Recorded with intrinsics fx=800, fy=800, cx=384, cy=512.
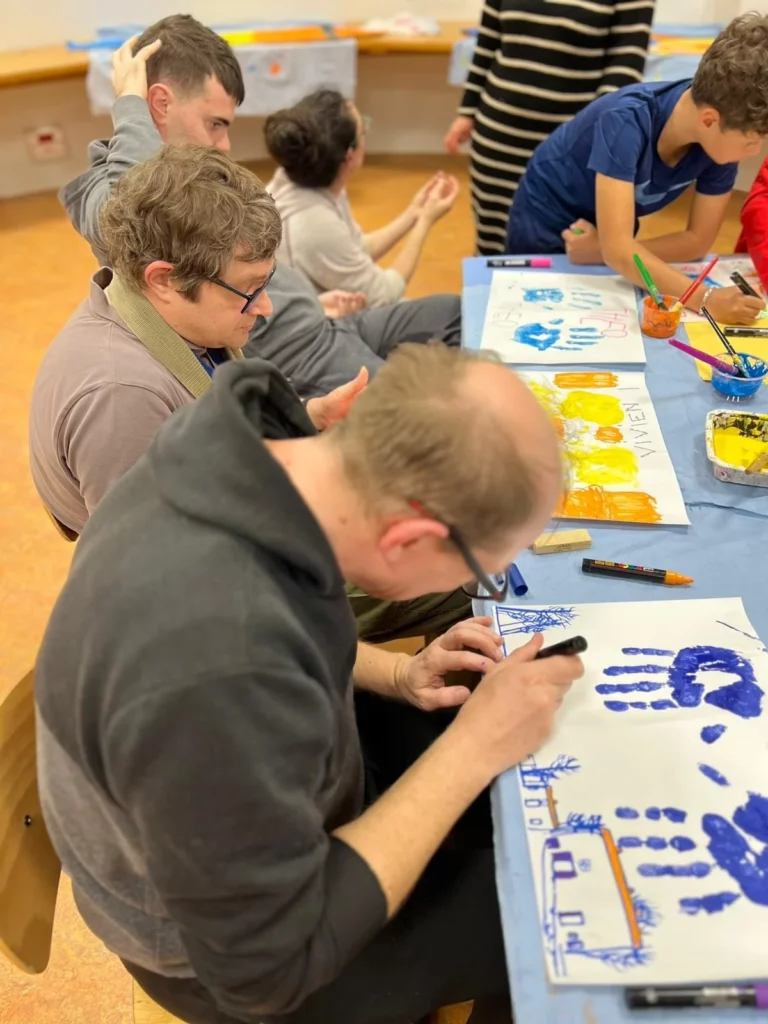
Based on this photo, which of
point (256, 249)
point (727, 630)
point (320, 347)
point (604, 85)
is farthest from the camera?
point (604, 85)

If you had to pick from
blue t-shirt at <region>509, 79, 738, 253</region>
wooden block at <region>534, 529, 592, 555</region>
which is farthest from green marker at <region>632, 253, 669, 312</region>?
wooden block at <region>534, 529, 592, 555</region>

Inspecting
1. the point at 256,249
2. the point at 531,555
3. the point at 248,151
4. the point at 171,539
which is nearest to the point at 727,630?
the point at 531,555

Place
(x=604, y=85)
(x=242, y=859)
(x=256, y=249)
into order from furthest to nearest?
(x=604, y=85) < (x=256, y=249) < (x=242, y=859)

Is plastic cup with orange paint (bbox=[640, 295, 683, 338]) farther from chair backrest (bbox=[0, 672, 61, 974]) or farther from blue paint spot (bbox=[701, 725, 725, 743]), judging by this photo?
chair backrest (bbox=[0, 672, 61, 974])

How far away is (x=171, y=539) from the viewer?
0.74 meters

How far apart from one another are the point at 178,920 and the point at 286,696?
235 mm

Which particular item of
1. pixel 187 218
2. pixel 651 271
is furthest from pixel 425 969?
pixel 651 271

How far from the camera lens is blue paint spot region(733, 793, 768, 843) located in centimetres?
84

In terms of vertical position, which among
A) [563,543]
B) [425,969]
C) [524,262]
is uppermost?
[524,262]

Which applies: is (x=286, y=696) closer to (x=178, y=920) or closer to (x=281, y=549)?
(x=281, y=549)

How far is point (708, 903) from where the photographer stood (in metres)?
0.79

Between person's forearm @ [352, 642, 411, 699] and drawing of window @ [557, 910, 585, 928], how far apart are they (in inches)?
17.8

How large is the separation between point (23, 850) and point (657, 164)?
1.97 metres

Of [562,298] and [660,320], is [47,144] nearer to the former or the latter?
[562,298]
